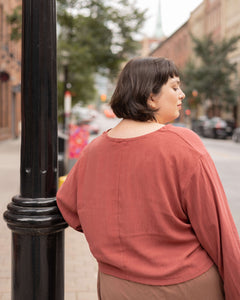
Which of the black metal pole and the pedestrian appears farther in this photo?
the black metal pole

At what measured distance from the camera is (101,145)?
180cm

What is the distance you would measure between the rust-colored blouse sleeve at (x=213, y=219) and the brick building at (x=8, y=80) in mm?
22056

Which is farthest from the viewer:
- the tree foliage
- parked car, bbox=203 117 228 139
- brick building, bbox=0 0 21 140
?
parked car, bbox=203 117 228 139

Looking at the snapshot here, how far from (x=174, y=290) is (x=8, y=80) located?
78.1 ft

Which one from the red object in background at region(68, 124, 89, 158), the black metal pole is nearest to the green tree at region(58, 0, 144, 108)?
the red object in background at region(68, 124, 89, 158)

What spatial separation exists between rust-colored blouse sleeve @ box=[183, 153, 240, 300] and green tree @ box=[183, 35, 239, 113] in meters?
39.3

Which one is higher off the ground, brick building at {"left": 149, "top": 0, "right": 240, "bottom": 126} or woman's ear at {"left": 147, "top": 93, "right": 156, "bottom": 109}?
brick building at {"left": 149, "top": 0, "right": 240, "bottom": 126}

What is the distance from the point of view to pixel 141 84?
173cm

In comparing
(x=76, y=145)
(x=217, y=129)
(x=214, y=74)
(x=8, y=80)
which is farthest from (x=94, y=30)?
(x=214, y=74)

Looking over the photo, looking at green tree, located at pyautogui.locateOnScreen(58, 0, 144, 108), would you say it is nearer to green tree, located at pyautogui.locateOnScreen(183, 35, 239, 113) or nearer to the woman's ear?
green tree, located at pyautogui.locateOnScreen(183, 35, 239, 113)

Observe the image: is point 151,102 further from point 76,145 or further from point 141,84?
point 76,145

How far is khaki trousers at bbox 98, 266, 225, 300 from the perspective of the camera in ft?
5.41

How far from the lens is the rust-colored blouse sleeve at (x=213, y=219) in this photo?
Result: 63.8 inches

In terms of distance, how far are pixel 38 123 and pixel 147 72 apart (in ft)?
2.79
